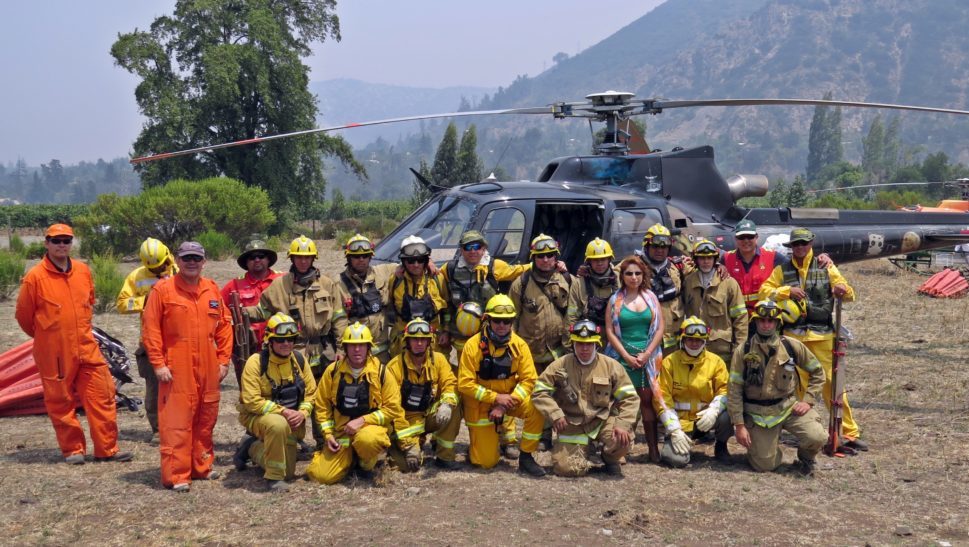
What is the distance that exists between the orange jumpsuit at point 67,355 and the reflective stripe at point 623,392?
4.07m

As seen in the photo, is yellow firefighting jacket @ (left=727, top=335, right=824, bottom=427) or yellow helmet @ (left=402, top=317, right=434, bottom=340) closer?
yellow helmet @ (left=402, top=317, right=434, bottom=340)

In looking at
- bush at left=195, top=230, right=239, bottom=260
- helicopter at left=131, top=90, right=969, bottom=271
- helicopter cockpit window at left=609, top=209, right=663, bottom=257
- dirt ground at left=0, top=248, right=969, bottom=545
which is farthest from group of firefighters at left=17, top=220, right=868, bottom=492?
bush at left=195, top=230, right=239, bottom=260

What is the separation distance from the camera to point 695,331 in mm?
7004

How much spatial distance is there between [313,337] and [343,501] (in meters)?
1.57

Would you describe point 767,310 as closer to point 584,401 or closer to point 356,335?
point 584,401

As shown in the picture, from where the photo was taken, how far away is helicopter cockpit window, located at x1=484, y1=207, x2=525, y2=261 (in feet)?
29.5

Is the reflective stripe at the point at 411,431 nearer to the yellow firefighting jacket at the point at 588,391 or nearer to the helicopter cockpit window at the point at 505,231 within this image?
the yellow firefighting jacket at the point at 588,391

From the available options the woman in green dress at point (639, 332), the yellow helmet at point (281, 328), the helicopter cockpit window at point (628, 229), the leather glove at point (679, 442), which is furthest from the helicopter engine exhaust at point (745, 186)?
the yellow helmet at point (281, 328)

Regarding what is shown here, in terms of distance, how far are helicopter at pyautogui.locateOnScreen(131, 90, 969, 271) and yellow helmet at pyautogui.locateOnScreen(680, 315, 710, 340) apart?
1897 millimetres

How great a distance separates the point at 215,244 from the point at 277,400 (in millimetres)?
17882

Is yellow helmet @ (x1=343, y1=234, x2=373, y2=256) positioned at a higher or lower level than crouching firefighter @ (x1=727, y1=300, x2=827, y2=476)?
higher

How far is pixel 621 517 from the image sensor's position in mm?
5695

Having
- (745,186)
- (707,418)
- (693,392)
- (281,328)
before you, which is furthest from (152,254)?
(745,186)

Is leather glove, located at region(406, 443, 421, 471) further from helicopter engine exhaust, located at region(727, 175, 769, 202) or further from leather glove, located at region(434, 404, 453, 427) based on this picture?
helicopter engine exhaust, located at region(727, 175, 769, 202)
